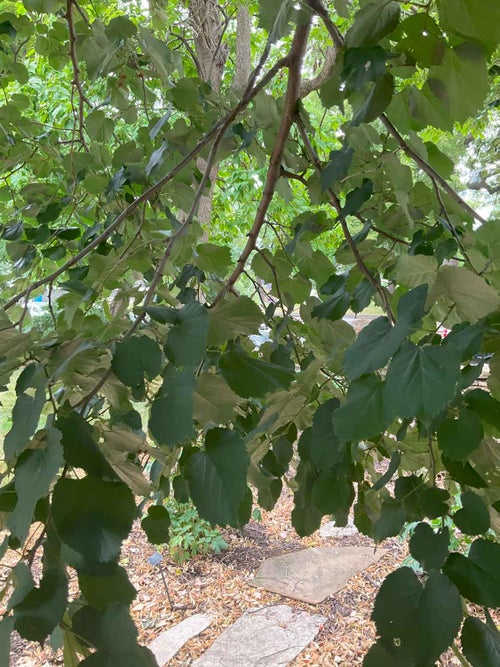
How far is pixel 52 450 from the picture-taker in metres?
0.28

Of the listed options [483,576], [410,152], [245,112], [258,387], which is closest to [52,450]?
[258,387]

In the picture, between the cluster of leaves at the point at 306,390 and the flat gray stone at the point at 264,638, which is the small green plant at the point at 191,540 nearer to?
the flat gray stone at the point at 264,638

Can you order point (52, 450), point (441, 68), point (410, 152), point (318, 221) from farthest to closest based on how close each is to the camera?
point (318, 221)
point (410, 152)
point (441, 68)
point (52, 450)

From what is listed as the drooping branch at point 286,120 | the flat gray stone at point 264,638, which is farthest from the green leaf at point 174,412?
the flat gray stone at point 264,638

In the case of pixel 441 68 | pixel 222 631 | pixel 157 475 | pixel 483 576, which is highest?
pixel 441 68

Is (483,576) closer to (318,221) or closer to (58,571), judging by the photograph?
(58,571)

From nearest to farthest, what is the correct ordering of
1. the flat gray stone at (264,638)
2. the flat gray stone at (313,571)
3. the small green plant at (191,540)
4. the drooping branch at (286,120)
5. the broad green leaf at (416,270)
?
1. the broad green leaf at (416,270)
2. the drooping branch at (286,120)
3. the flat gray stone at (264,638)
4. the flat gray stone at (313,571)
5. the small green plant at (191,540)

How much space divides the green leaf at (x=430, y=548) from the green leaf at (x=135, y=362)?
0.20 meters

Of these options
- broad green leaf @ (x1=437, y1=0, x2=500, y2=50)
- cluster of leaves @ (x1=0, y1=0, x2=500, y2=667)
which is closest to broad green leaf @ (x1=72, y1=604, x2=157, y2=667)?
cluster of leaves @ (x1=0, y1=0, x2=500, y2=667)

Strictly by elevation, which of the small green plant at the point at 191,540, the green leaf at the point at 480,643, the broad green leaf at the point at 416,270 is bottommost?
the small green plant at the point at 191,540

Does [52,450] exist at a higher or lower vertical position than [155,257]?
lower

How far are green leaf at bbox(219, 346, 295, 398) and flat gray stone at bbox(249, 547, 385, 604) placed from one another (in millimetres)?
2063

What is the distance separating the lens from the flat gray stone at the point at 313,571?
2260mm

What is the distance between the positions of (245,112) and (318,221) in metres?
0.21
